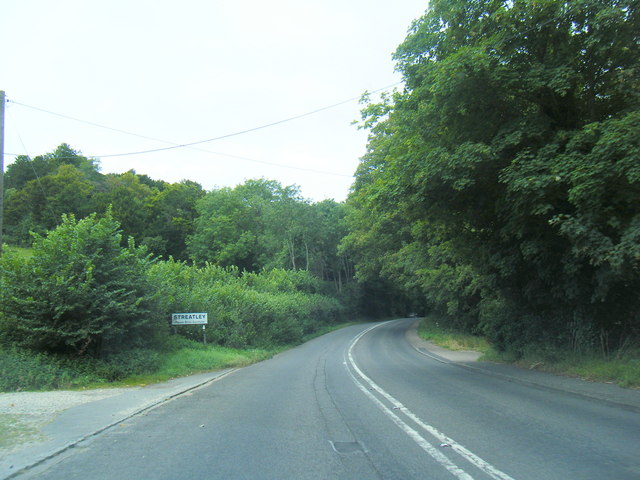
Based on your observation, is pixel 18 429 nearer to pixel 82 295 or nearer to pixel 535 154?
pixel 82 295

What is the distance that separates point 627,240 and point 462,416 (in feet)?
15.0

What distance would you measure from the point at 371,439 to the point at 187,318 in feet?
51.6

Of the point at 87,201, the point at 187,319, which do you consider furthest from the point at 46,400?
the point at 87,201

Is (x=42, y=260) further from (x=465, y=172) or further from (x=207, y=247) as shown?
(x=207, y=247)

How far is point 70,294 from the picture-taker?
548 inches

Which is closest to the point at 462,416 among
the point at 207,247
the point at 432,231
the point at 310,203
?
the point at 432,231

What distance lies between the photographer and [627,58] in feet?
37.3

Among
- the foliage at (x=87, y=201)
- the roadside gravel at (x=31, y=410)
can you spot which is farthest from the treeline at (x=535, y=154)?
the foliage at (x=87, y=201)

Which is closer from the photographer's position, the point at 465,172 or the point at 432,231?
the point at 465,172

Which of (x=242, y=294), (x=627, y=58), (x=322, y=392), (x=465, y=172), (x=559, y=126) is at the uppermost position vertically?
(x=627, y=58)

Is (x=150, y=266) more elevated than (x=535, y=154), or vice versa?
(x=535, y=154)

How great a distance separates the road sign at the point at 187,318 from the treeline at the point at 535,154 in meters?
10.8

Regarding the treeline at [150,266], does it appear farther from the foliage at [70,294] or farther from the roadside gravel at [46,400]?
the roadside gravel at [46,400]

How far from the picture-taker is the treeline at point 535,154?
33.3ft
